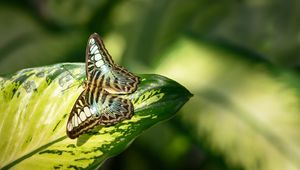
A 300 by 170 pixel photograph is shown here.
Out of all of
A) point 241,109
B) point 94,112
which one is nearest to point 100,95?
point 94,112

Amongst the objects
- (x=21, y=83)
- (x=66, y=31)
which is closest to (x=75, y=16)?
(x=66, y=31)

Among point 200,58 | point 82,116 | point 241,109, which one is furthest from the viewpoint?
point 200,58

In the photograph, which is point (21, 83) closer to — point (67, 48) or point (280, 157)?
point (280, 157)

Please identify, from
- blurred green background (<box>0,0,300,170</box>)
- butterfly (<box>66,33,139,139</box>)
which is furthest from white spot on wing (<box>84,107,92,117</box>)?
blurred green background (<box>0,0,300,170</box>)

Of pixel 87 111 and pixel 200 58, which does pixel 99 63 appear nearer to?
pixel 87 111

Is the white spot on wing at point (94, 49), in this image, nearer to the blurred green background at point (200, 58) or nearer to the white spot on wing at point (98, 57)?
the white spot on wing at point (98, 57)

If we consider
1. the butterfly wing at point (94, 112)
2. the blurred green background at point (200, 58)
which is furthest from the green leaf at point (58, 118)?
the blurred green background at point (200, 58)
